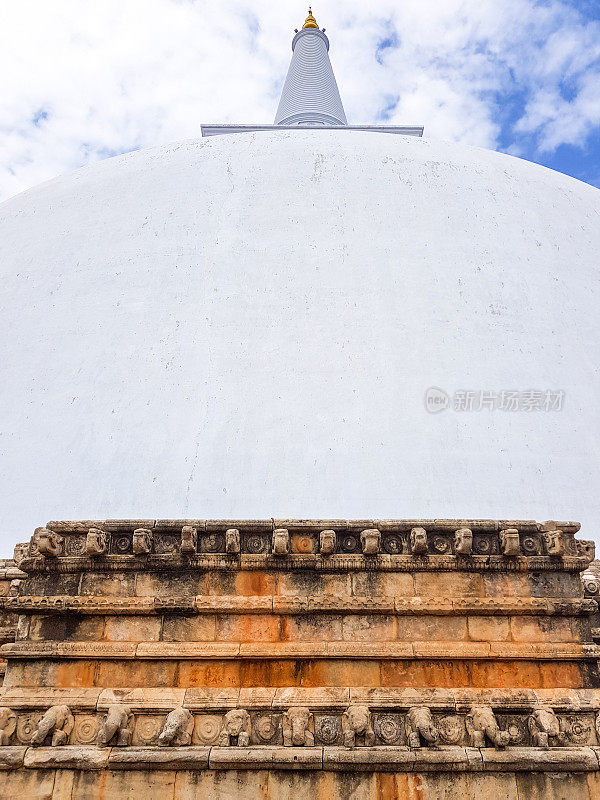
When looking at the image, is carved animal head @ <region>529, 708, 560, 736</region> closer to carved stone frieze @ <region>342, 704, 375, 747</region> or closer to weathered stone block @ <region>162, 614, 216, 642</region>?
carved stone frieze @ <region>342, 704, 375, 747</region>

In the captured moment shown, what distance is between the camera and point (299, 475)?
5.72 meters

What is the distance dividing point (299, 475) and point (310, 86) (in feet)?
77.1

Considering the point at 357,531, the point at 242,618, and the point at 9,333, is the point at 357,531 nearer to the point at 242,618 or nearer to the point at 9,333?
the point at 242,618

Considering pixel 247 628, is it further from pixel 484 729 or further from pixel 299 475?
pixel 299 475

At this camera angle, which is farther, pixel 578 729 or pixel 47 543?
pixel 47 543

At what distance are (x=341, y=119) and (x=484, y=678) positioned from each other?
79.4 ft

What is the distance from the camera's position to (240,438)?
598 centimetres

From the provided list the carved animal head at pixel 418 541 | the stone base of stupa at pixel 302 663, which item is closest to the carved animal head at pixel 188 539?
the stone base of stupa at pixel 302 663

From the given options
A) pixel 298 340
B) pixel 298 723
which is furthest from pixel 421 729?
pixel 298 340

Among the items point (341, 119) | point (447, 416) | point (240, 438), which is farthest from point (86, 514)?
point (341, 119)

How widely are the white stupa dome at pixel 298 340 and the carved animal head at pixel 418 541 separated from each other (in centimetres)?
172

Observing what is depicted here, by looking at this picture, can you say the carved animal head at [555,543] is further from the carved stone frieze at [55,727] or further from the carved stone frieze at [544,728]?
the carved stone frieze at [55,727]

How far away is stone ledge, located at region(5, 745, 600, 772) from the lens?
331cm

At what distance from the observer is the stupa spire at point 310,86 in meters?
24.0
